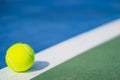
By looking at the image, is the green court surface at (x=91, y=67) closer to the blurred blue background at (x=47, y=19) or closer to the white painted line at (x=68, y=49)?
the white painted line at (x=68, y=49)

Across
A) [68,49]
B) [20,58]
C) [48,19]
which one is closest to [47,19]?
[48,19]

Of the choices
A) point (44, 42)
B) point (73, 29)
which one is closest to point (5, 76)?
point (44, 42)

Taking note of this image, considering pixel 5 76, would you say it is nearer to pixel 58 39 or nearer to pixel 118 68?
pixel 118 68

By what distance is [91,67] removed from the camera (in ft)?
15.6

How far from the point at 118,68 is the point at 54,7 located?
22.6 ft

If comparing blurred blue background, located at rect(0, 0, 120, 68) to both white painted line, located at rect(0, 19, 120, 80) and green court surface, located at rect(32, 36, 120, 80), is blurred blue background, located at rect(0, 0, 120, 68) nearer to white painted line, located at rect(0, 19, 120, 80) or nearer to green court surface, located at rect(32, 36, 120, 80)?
white painted line, located at rect(0, 19, 120, 80)

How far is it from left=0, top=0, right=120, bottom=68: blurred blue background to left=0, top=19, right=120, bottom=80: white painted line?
0.44 meters

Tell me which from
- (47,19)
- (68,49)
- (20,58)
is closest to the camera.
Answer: (20,58)

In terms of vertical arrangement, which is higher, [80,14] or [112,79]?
[80,14]

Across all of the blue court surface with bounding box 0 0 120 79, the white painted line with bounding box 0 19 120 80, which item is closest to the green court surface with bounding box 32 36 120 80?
the white painted line with bounding box 0 19 120 80

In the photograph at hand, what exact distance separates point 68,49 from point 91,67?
1.09 meters

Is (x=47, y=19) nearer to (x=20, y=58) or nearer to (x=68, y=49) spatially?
(x=68, y=49)

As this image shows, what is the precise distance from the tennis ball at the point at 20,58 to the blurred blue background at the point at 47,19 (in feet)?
2.09

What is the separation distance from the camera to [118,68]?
4625 mm
